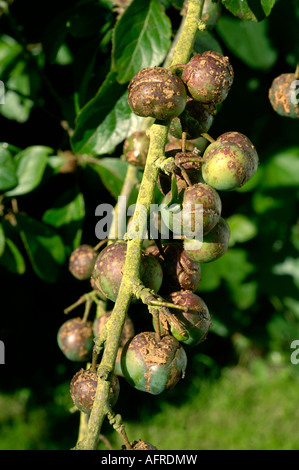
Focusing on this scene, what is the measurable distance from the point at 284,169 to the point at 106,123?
141 cm

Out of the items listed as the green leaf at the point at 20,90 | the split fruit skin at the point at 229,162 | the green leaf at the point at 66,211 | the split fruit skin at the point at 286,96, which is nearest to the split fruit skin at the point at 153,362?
the split fruit skin at the point at 229,162

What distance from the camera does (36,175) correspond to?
5.61ft

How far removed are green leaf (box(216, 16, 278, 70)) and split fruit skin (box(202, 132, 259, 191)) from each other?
119 centimetres

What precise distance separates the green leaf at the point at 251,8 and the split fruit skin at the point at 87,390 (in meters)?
0.85

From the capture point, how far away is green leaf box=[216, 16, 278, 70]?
2068 mm

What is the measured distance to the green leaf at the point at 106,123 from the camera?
4.95ft

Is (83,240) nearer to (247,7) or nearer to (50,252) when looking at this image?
(50,252)

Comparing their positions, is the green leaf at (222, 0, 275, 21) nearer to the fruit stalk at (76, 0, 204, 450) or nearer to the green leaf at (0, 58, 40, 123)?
the fruit stalk at (76, 0, 204, 450)

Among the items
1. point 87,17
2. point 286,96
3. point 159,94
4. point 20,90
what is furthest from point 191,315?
point 20,90

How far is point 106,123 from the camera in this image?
1536 millimetres

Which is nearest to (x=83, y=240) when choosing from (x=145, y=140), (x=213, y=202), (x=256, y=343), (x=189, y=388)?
(x=145, y=140)

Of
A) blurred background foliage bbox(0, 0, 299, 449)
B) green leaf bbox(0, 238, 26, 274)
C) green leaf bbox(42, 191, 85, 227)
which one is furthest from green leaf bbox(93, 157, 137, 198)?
green leaf bbox(0, 238, 26, 274)

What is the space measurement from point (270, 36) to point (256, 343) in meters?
2.04

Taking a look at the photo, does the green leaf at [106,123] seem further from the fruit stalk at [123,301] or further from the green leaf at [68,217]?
the fruit stalk at [123,301]
